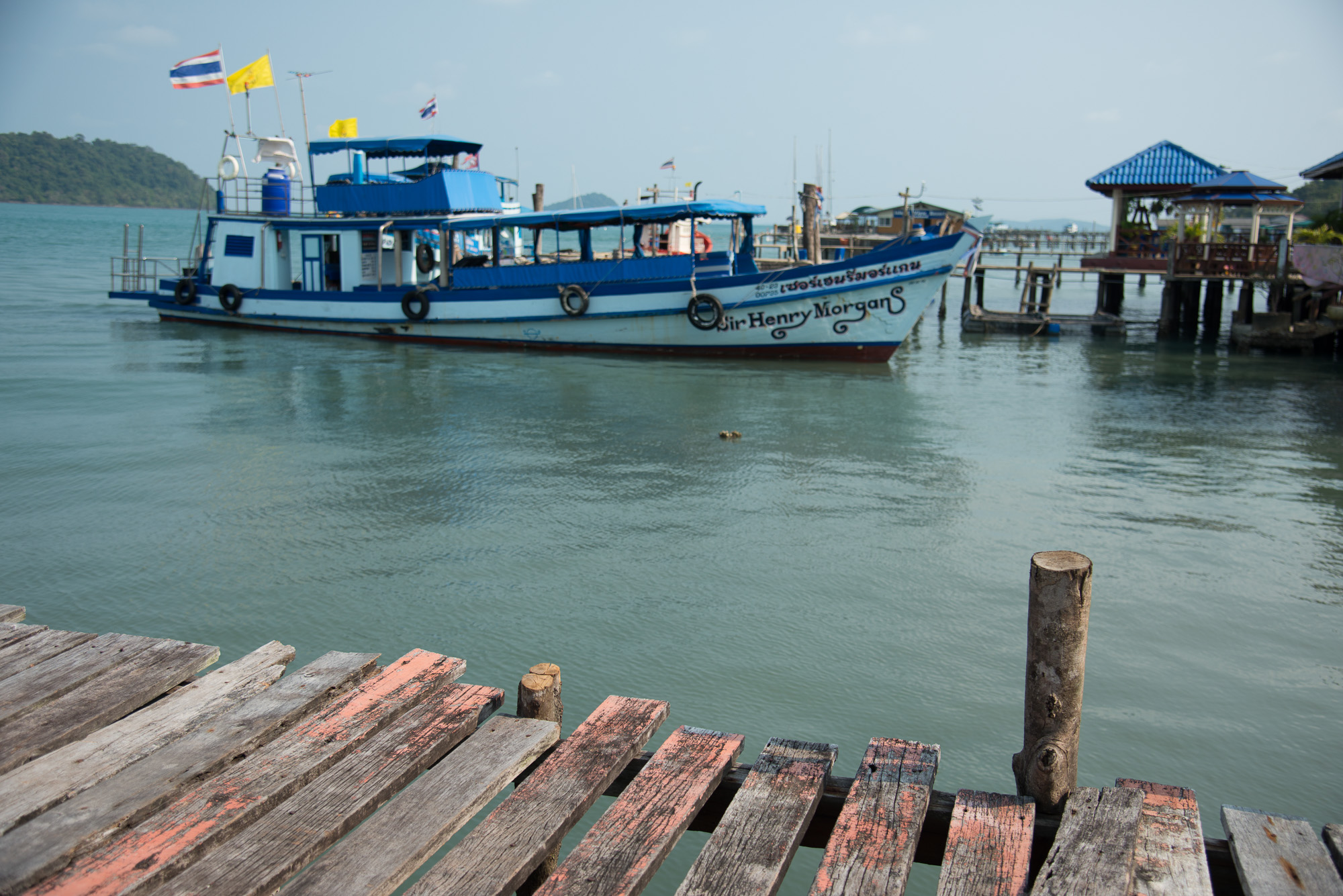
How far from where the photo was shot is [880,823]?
3.04m

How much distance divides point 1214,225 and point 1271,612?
2578cm

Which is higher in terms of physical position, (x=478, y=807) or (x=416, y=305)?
(x=416, y=305)

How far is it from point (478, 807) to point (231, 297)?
23.3m

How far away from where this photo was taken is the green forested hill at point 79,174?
151 metres

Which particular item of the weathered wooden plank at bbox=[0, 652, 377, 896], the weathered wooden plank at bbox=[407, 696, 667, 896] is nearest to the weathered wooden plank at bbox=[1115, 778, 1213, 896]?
the weathered wooden plank at bbox=[407, 696, 667, 896]

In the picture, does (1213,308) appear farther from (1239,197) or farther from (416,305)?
(416,305)

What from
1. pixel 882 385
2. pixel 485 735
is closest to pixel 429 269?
pixel 882 385

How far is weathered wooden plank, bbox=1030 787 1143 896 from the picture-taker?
2.78m

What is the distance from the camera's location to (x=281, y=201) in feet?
75.5

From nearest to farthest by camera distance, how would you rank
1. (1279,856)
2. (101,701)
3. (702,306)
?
(1279,856) → (101,701) → (702,306)

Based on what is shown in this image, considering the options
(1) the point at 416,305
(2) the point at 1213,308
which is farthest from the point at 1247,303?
(1) the point at 416,305

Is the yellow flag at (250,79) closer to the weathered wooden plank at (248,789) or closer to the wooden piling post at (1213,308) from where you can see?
the weathered wooden plank at (248,789)

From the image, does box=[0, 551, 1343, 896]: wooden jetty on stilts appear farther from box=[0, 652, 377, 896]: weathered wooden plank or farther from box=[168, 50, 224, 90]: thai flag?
box=[168, 50, 224, 90]: thai flag

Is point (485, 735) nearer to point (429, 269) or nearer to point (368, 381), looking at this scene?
point (368, 381)
